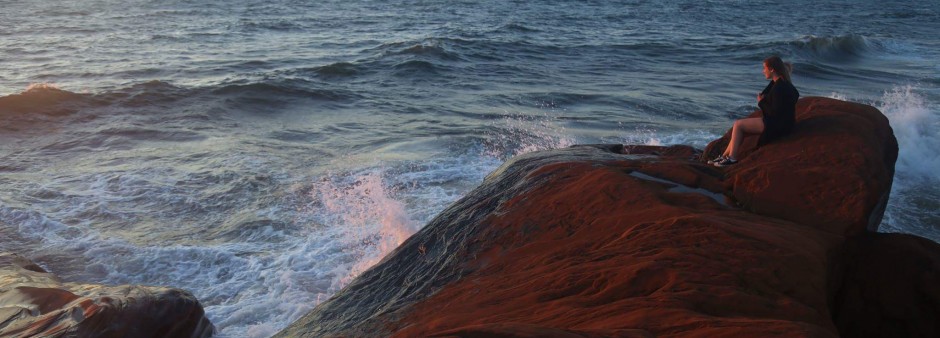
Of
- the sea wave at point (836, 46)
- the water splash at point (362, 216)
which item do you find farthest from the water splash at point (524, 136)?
the sea wave at point (836, 46)

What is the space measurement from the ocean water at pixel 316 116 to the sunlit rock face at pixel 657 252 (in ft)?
6.05

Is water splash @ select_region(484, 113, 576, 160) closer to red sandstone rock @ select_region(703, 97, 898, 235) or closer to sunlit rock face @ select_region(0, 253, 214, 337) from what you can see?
red sandstone rock @ select_region(703, 97, 898, 235)

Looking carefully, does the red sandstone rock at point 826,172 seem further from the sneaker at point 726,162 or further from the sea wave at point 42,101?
the sea wave at point 42,101

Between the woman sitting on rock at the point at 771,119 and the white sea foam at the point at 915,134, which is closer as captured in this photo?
the woman sitting on rock at the point at 771,119

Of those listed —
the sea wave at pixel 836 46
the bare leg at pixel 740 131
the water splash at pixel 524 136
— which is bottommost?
the water splash at pixel 524 136

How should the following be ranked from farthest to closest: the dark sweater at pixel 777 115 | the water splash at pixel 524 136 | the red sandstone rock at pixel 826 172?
the water splash at pixel 524 136 < the dark sweater at pixel 777 115 < the red sandstone rock at pixel 826 172

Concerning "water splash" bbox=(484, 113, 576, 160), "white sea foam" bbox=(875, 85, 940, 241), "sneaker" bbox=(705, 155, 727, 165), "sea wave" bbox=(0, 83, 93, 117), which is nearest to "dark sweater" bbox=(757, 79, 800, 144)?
"sneaker" bbox=(705, 155, 727, 165)

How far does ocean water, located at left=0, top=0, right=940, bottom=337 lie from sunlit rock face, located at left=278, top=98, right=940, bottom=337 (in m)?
1.84

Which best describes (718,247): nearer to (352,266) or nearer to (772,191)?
(772,191)

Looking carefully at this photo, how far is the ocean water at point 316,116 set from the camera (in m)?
7.28

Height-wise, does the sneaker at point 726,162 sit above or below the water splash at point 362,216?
above

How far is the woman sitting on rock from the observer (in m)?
5.58

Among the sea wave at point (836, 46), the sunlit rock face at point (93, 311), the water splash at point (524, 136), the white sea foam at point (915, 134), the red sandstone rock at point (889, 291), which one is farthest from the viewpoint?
the sea wave at point (836, 46)

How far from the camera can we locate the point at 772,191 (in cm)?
470
